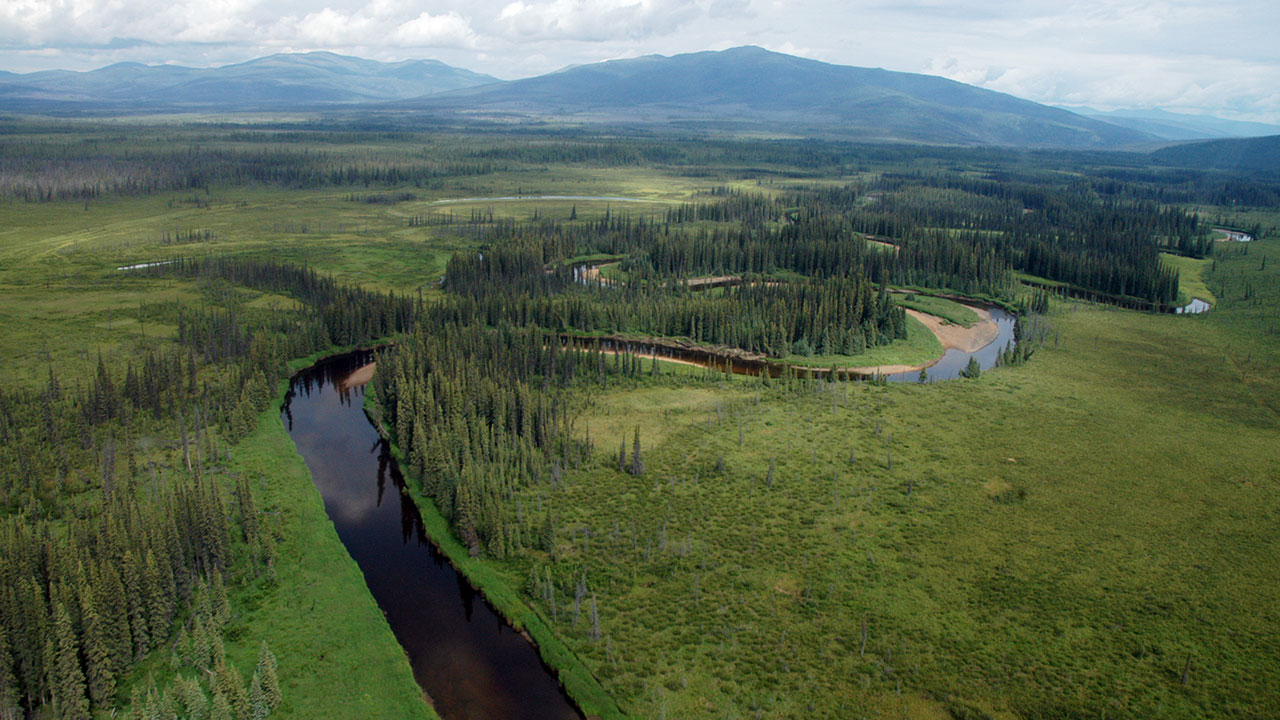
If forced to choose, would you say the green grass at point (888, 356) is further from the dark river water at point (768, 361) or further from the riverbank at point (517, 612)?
the riverbank at point (517, 612)

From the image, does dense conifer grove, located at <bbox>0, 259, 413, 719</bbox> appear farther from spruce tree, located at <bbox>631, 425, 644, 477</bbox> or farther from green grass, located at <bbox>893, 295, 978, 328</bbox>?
green grass, located at <bbox>893, 295, 978, 328</bbox>

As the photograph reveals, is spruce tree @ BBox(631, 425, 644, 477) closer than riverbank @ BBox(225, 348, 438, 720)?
No

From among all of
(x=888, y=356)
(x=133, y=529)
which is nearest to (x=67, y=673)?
(x=133, y=529)

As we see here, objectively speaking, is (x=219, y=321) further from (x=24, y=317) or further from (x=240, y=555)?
(x=240, y=555)

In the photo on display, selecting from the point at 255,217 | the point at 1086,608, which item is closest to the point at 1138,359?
the point at 1086,608

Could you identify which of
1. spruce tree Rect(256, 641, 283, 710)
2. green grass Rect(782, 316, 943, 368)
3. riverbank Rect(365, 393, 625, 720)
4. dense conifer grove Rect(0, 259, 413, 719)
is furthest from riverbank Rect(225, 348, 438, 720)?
green grass Rect(782, 316, 943, 368)

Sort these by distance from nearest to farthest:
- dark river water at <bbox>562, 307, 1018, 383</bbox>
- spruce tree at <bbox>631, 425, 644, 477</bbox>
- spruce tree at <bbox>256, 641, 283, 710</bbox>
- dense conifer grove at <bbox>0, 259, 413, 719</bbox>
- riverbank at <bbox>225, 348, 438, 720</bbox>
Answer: dense conifer grove at <bbox>0, 259, 413, 719</bbox> → spruce tree at <bbox>256, 641, 283, 710</bbox> → riverbank at <bbox>225, 348, 438, 720</bbox> → spruce tree at <bbox>631, 425, 644, 477</bbox> → dark river water at <bbox>562, 307, 1018, 383</bbox>
